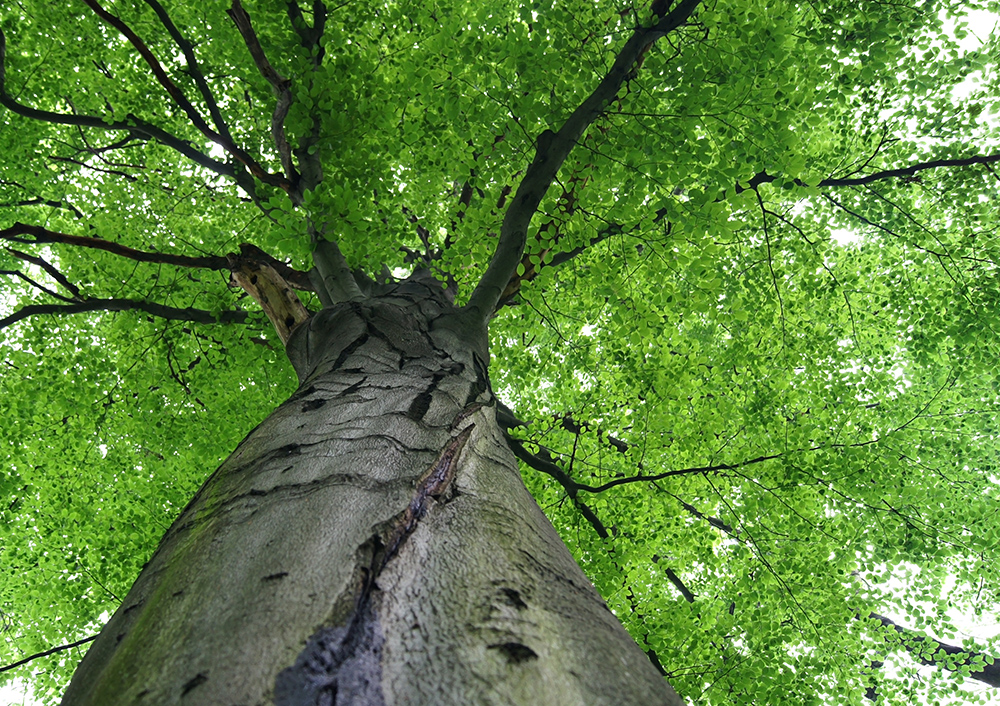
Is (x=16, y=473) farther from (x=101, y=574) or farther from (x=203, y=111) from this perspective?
(x=203, y=111)

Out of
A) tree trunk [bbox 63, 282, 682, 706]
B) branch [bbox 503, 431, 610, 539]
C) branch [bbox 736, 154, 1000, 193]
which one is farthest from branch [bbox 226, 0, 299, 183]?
branch [bbox 736, 154, 1000, 193]

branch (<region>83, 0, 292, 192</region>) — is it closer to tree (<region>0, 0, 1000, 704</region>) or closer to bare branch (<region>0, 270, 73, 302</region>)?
tree (<region>0, 0, 1000, 704</region>)

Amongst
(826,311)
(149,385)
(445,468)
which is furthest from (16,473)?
(826,311)

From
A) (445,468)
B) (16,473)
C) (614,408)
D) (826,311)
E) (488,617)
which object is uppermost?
(826,311)

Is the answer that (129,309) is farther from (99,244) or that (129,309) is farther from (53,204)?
(53,204)

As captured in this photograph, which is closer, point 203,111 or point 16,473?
point 16,473

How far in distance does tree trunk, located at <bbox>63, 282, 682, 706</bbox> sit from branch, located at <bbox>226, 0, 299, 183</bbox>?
9.67ft

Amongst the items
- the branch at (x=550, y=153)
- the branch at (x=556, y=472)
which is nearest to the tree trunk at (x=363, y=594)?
the branch at (x=550, y=153)

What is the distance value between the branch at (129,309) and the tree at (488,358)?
0.11 ft

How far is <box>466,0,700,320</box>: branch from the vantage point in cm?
284

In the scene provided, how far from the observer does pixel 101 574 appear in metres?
4.97

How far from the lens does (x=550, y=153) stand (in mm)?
3078

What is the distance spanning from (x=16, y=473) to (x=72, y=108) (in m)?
4.01

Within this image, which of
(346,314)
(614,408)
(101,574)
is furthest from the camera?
(614,408)
